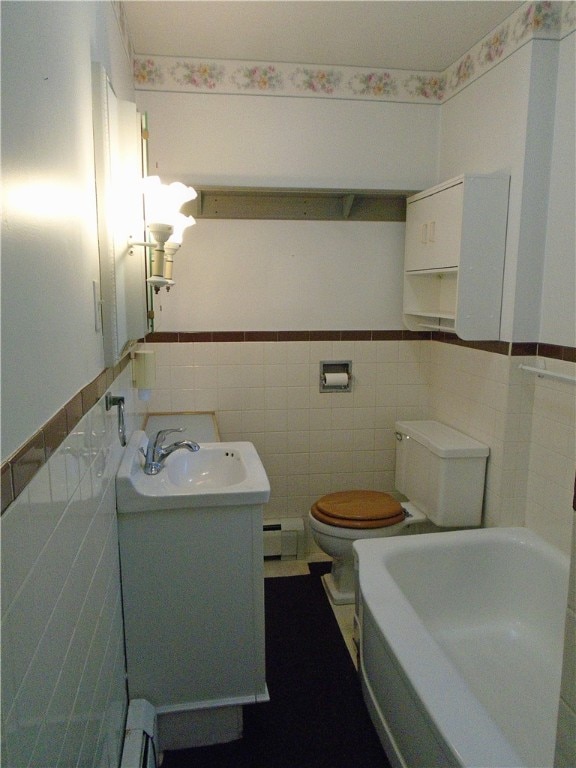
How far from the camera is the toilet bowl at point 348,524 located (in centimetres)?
229

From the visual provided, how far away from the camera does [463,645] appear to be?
190cm

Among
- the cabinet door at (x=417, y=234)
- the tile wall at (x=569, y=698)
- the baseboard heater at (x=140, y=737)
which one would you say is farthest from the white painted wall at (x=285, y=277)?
the tile wall at (x=569, y=698)

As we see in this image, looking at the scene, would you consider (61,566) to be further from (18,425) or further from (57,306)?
(57,306)

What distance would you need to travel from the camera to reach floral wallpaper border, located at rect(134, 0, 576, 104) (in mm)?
2359

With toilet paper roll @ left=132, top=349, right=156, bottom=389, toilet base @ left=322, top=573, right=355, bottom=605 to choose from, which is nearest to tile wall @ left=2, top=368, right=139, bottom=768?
toilet paper roll @ left=132, top=349, right=156, bottom=389

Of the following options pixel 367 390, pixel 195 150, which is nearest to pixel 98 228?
pixel 195 150

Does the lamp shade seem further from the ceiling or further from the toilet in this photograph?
the toilet

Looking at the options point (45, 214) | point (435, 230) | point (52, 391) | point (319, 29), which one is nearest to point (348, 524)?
point (435, 230)

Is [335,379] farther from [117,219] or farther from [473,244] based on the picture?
[117,219]

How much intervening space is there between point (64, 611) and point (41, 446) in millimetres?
324

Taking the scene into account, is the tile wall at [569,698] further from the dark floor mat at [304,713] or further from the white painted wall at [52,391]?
the dark floor mat at [304,713]

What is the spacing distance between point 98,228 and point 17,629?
0.94m

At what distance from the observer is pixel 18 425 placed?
0.64m

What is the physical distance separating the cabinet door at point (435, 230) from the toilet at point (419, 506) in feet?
2.64
